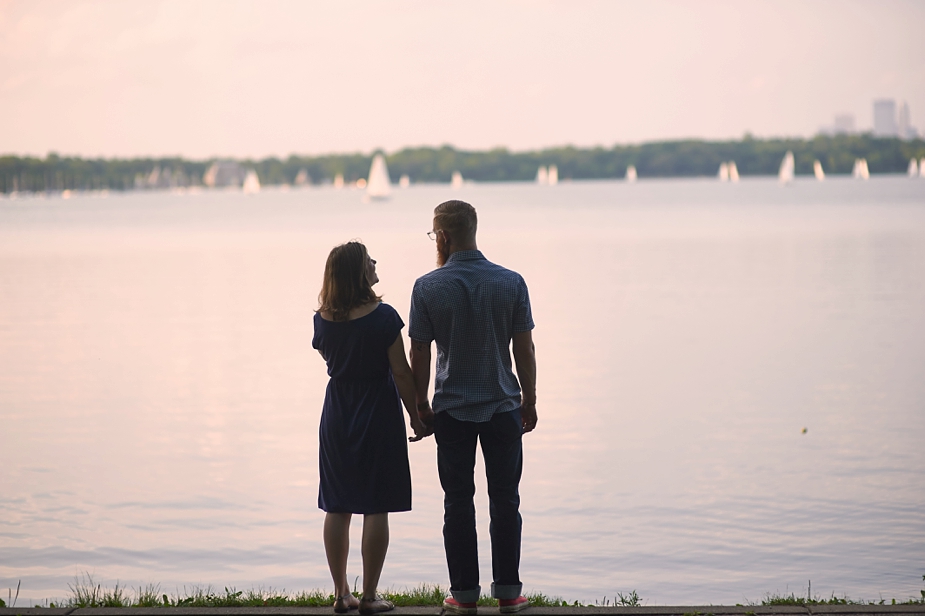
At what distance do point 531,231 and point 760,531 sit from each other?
142 ft

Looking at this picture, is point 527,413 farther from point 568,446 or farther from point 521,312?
Answer: point 568,446

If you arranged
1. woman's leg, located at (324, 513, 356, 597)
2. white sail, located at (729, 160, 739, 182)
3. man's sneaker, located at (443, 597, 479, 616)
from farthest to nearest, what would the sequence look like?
white sail, located at (729, 160, 739, 182)
woman's leg, located at (324, 513, 356, 597)
man's sneaker, located at (443, 597, 479, 616)

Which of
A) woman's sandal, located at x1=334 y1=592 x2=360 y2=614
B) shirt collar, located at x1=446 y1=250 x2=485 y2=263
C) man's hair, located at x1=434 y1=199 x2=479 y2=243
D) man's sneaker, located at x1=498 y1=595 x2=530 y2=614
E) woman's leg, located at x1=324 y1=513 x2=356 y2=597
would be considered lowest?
woman's sandal, located at x1=334 y1=592 x2=360 y2=614

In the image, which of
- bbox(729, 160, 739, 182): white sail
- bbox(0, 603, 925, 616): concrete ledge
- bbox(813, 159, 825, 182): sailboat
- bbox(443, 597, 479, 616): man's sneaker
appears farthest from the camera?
bbox(729, 160, 739, 182): white sail

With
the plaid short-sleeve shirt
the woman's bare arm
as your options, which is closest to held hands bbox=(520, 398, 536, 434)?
the plaid short-sleeve shirt

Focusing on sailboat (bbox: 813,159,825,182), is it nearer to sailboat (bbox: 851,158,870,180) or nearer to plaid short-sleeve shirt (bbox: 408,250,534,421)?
sailboat (bbox: 851,158,870,180)

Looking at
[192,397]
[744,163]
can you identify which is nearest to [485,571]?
[192,397]

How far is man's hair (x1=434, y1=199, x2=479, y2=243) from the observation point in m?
4.55

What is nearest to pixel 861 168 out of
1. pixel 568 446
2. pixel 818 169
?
pixel 818 169

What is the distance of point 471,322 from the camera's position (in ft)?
15.0

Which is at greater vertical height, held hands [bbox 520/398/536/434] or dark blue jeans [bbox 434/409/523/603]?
held hands [bbox 520/398/536/434]

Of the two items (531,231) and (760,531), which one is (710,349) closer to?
(760,531)

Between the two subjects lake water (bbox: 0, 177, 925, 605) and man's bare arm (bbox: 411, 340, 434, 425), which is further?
lake water (bbox: 0, 177, 925, 605)

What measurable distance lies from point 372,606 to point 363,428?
707 mm
